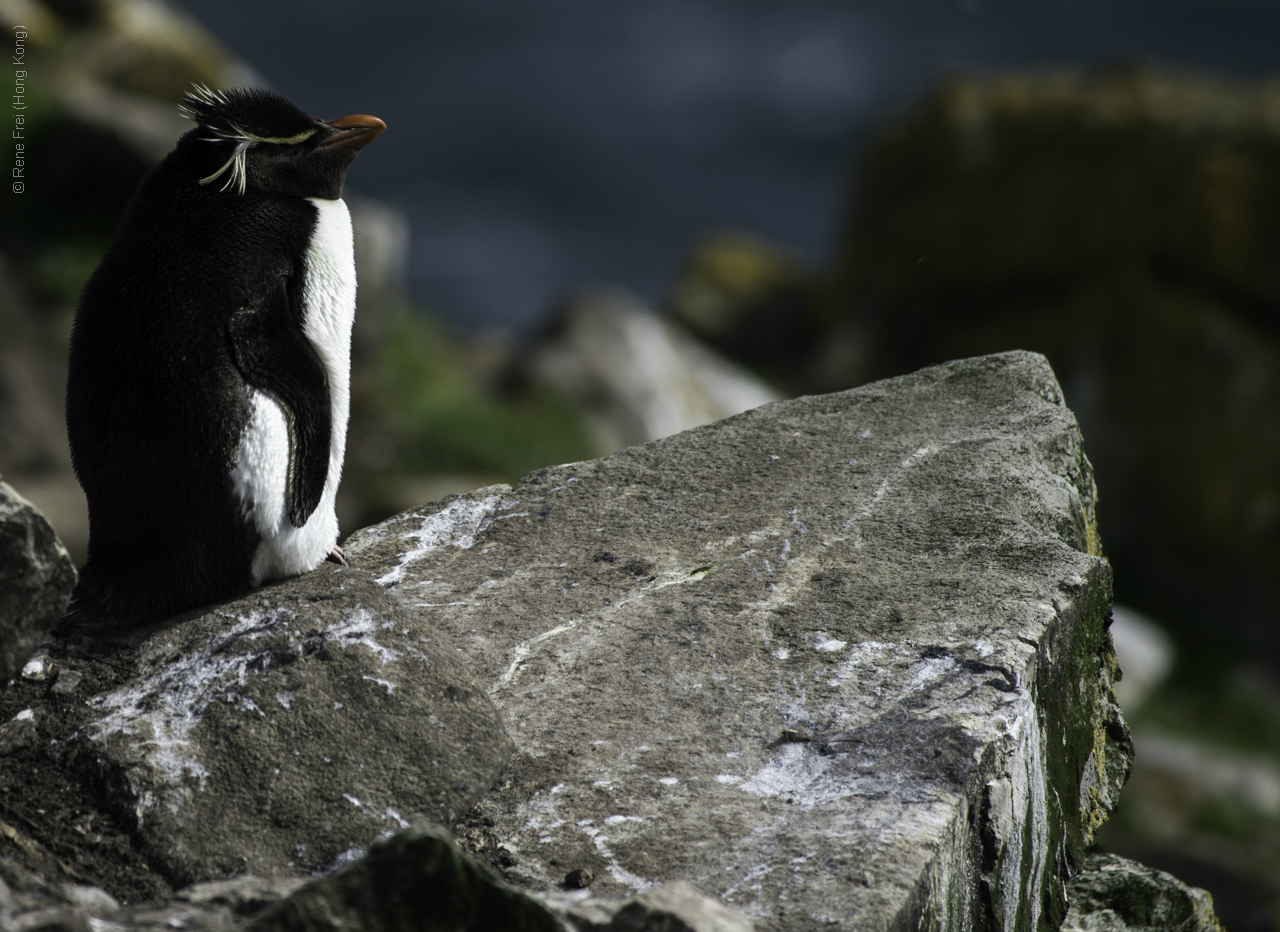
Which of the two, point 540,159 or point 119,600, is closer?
point 119,600

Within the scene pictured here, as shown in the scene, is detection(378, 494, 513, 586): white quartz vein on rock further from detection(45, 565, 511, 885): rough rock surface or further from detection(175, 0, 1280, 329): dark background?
detection(175, 0, 1280, 329): dark background

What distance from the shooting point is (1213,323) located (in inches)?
396

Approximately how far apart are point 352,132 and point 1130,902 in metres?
3.05

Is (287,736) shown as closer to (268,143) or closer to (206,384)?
(206,384)

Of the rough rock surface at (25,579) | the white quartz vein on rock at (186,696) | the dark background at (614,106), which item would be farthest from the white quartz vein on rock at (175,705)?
the dark background at (614,106)

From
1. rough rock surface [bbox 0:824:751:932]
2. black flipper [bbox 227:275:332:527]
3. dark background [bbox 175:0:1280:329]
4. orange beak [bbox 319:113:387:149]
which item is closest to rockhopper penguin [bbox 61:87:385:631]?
black flipper [bbox 227:275:332:527]

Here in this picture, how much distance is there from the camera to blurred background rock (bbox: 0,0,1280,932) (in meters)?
9.30

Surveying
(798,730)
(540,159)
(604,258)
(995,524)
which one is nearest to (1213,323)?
(995,524)

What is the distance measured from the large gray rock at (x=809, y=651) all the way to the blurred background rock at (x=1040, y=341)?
4.96 m

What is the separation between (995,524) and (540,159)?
69.1 feet

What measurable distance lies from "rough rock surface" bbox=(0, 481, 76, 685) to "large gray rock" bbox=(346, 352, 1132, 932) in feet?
2.83

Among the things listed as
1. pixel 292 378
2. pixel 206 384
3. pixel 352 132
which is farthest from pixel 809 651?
pixel 352 132

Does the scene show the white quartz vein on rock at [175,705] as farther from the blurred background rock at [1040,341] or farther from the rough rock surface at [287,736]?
the blurred background rock at [1040,341]

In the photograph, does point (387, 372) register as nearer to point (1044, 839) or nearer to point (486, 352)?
point (486, 352)
